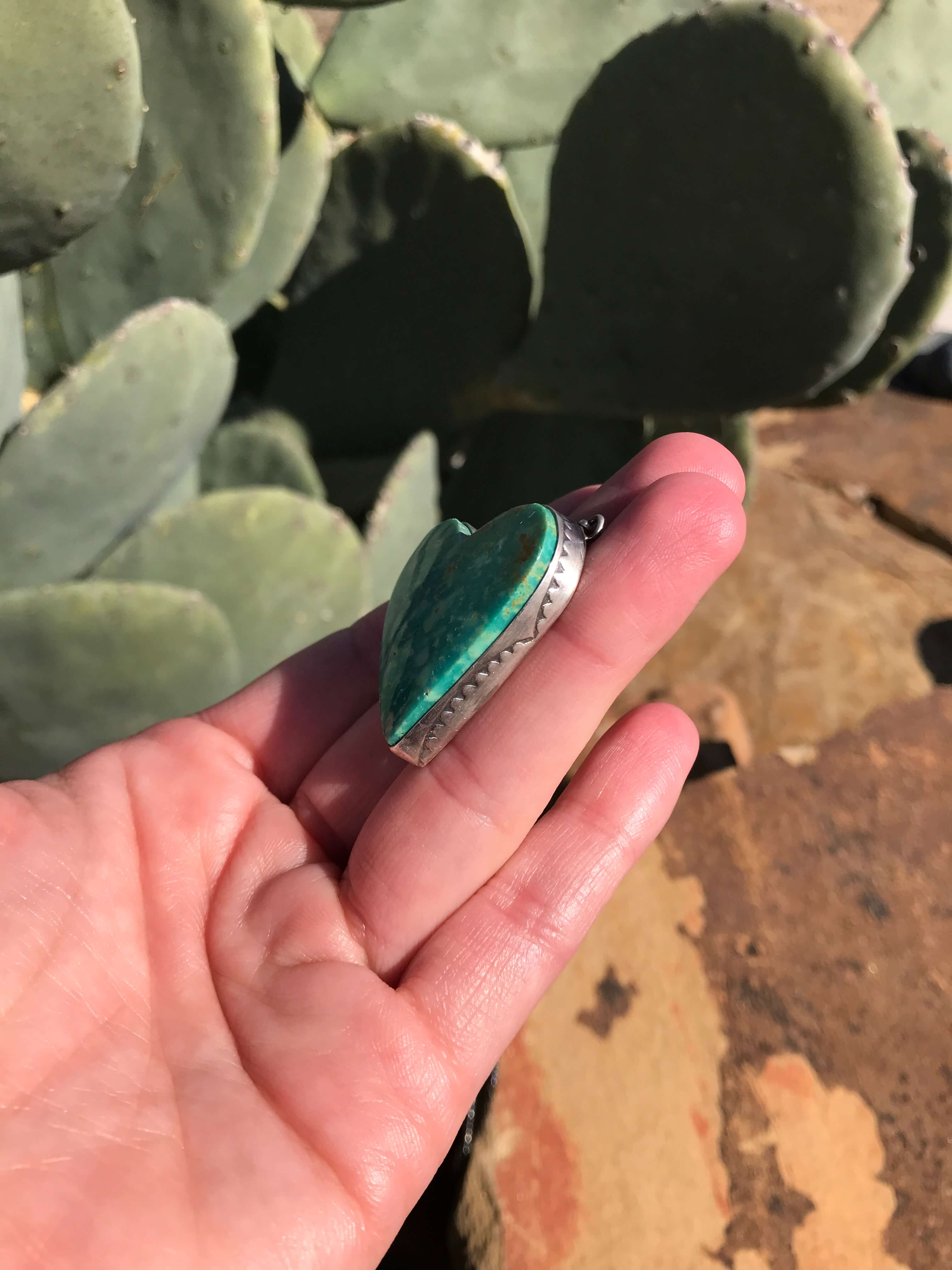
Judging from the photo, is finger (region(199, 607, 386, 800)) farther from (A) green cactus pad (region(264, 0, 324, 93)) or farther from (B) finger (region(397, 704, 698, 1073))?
(A) green cactus pad (region(264, 0, 324, 93))

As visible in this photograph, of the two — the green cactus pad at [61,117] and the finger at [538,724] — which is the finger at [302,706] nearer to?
the finger at [538,724]

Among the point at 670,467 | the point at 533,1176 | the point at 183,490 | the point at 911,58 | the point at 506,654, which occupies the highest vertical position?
the point at 911,58

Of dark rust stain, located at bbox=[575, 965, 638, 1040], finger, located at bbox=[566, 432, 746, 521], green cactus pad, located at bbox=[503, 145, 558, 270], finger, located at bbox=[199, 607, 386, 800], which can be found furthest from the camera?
green cactus pad, located at bbox=[503, 145, 558, 270]

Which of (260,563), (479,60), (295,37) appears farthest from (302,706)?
(295,37)

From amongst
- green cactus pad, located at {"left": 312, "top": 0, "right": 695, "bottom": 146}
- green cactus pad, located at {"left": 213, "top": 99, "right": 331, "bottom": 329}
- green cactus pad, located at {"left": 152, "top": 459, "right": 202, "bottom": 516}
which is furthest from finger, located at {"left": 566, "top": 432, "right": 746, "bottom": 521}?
green cactus pad, located at {"left": 312, "top": 0, "right": 695, "bottom": 146}

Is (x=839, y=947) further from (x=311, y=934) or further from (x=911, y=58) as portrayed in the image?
(x=911, y=58)
